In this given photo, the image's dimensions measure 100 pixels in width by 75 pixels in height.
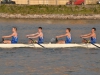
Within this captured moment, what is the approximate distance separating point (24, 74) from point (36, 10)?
4689 cm

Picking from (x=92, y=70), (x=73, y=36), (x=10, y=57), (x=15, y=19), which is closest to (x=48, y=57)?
(x=10, y=57)

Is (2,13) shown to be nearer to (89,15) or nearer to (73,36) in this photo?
(89,15)

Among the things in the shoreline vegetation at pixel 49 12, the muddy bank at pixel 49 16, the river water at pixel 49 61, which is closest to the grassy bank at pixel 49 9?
the shoreline vegetation at pixel 49 12

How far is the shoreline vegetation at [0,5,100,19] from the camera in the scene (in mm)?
76125

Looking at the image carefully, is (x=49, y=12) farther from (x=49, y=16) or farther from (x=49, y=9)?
(x=49, y=16)

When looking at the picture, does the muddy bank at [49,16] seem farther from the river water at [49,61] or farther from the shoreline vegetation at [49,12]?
the river water at [49,61]

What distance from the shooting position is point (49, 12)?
76.8 meters

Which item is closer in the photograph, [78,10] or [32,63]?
[32,63]

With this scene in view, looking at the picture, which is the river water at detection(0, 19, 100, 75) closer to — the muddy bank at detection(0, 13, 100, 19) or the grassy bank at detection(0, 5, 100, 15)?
the muddy bank at detection(0, 13, 100, 19)

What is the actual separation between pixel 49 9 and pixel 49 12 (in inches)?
17.9

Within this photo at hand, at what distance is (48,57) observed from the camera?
36719mm

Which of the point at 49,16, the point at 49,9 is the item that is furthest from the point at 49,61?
the point at 49,9

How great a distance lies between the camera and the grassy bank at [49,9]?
76.1 meters

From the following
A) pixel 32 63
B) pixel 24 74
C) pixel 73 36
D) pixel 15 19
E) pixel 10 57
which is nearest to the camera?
pixel 24 74
